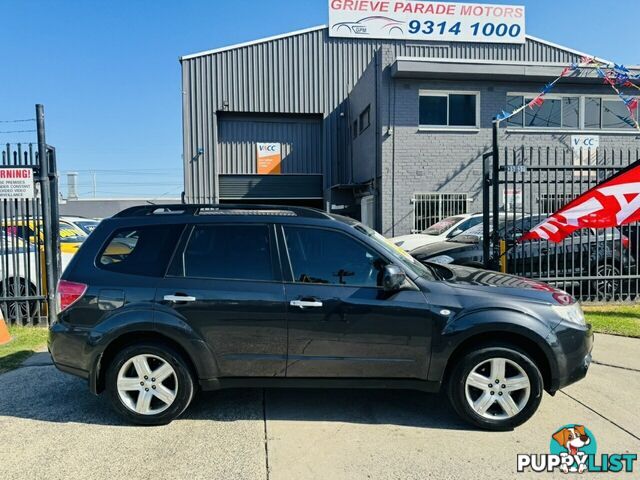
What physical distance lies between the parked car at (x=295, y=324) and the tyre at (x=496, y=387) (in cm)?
1

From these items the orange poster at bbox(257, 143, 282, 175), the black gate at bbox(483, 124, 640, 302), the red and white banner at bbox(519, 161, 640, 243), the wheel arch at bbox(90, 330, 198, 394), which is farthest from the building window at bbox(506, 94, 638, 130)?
the wheel arch at bbox(90, 330, 198, 394)

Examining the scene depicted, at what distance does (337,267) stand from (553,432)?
6.95ft

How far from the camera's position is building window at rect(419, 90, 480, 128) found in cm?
1455

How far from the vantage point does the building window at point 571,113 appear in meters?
14.8

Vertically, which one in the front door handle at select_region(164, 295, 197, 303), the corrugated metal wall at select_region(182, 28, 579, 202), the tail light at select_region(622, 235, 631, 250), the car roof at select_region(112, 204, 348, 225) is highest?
the corrugated metal wall at select_region(182, 28, 579, 202)

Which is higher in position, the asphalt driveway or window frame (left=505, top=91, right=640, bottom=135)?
window frame (left=505, top=91, right=640, bottom=135)

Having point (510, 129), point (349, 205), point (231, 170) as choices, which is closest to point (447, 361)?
point (510, 129)

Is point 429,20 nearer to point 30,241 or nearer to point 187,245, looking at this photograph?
point 30,241

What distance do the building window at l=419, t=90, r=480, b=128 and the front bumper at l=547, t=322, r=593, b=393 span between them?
38.6 ft

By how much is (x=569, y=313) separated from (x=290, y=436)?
8.01 feet

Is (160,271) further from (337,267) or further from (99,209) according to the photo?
(99,209)

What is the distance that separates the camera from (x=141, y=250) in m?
3.84

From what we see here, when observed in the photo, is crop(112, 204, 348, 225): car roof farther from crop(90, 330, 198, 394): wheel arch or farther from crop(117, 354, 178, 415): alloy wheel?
crop(117, 354, 178, 415): alloy wheel

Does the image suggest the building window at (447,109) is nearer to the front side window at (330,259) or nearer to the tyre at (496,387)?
the front side window at (330,259)
